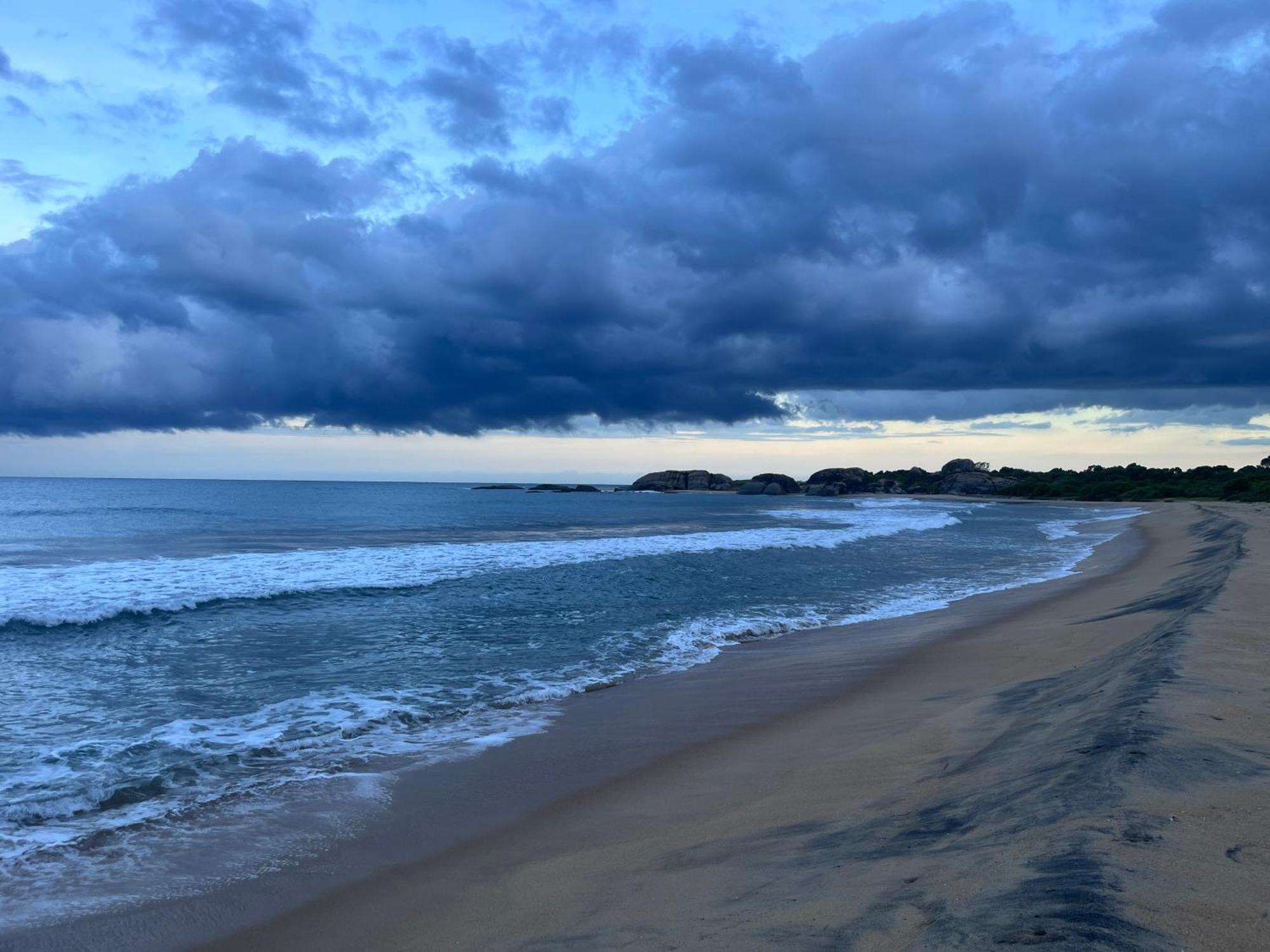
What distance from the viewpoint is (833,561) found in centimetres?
2925

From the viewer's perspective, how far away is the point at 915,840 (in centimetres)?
480

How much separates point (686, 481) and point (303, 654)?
171800mm

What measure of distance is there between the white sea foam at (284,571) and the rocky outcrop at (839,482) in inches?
4613

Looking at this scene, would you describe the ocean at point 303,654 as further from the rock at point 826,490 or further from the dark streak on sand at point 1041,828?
the rock at point 826,490

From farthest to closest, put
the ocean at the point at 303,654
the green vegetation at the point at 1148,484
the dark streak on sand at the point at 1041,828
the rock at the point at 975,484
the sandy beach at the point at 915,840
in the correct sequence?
the rock at the point at 975,484 → the green vegetation at the point at 1148,484 → the ocean at the point at 303,654 → the sandy beach at the point at 915,840 → the dark streak on sand at the point at 1041,828

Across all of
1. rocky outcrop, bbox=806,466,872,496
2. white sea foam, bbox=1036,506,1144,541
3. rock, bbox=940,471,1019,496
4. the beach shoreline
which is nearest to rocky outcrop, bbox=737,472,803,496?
rocky outcrop, bbox=806,466,872,496

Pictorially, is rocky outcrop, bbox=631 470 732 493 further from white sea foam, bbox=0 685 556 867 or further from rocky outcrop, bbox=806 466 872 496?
white sea foam, bbox=0 685 556 867

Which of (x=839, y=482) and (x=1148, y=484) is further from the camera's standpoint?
(x=839, y=482)

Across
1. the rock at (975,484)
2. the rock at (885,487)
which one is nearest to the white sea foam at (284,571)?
the rock at (975,484)

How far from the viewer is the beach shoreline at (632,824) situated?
4582mm

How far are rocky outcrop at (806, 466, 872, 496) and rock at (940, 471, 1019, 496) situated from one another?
638 inches

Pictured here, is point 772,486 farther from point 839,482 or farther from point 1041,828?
point 1041,828

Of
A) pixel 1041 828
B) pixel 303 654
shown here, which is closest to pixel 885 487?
pixel 303 654

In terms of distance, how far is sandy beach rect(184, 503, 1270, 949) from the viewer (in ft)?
11.6
